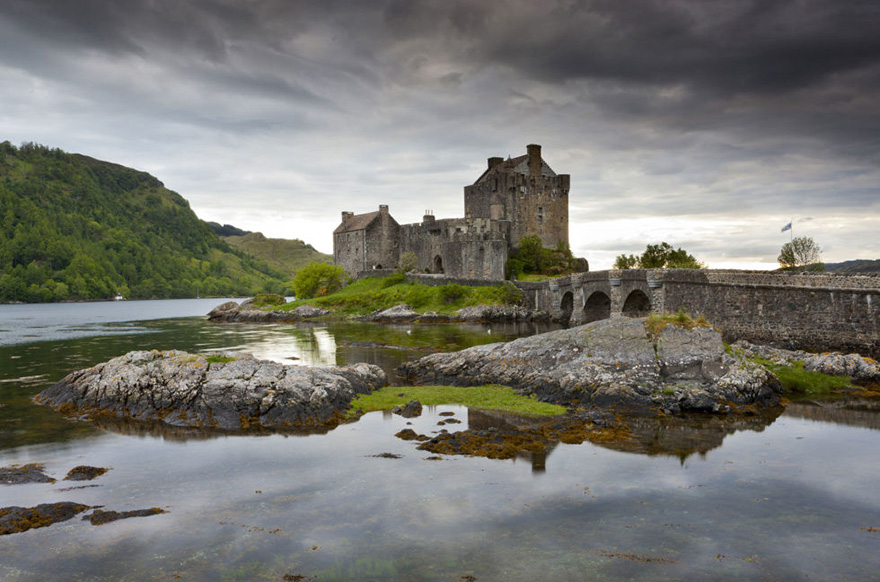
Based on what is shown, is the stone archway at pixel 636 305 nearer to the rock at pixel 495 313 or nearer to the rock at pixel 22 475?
the rock at pixel 495 313

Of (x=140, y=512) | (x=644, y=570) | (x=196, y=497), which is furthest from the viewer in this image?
(x=196, y=497)

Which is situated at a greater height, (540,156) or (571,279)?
(540,156)

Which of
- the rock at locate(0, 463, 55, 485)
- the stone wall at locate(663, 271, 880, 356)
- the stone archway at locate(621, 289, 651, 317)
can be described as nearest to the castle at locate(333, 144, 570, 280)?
the stone archway at locate(621, 289, 651, 317)

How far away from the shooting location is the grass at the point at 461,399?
18.0m

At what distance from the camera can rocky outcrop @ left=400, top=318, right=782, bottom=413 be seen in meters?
18.0

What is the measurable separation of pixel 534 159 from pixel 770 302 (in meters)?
45.1

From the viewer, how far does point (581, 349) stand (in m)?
20.7

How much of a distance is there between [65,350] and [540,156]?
53981 mm

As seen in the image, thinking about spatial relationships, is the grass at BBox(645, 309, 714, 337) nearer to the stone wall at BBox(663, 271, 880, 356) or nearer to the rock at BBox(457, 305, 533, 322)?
the stone wall at BBox(663, 271, 880, 356)

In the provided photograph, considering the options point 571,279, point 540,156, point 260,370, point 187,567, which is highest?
point 540,156

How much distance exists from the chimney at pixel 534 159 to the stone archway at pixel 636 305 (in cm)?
3361

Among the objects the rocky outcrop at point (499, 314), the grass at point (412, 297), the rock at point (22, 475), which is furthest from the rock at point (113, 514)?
the grass at point (412, 297)

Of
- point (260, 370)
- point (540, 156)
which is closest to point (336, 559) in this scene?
point (260, 370)

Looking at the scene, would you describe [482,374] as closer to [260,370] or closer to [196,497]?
[260,370]
